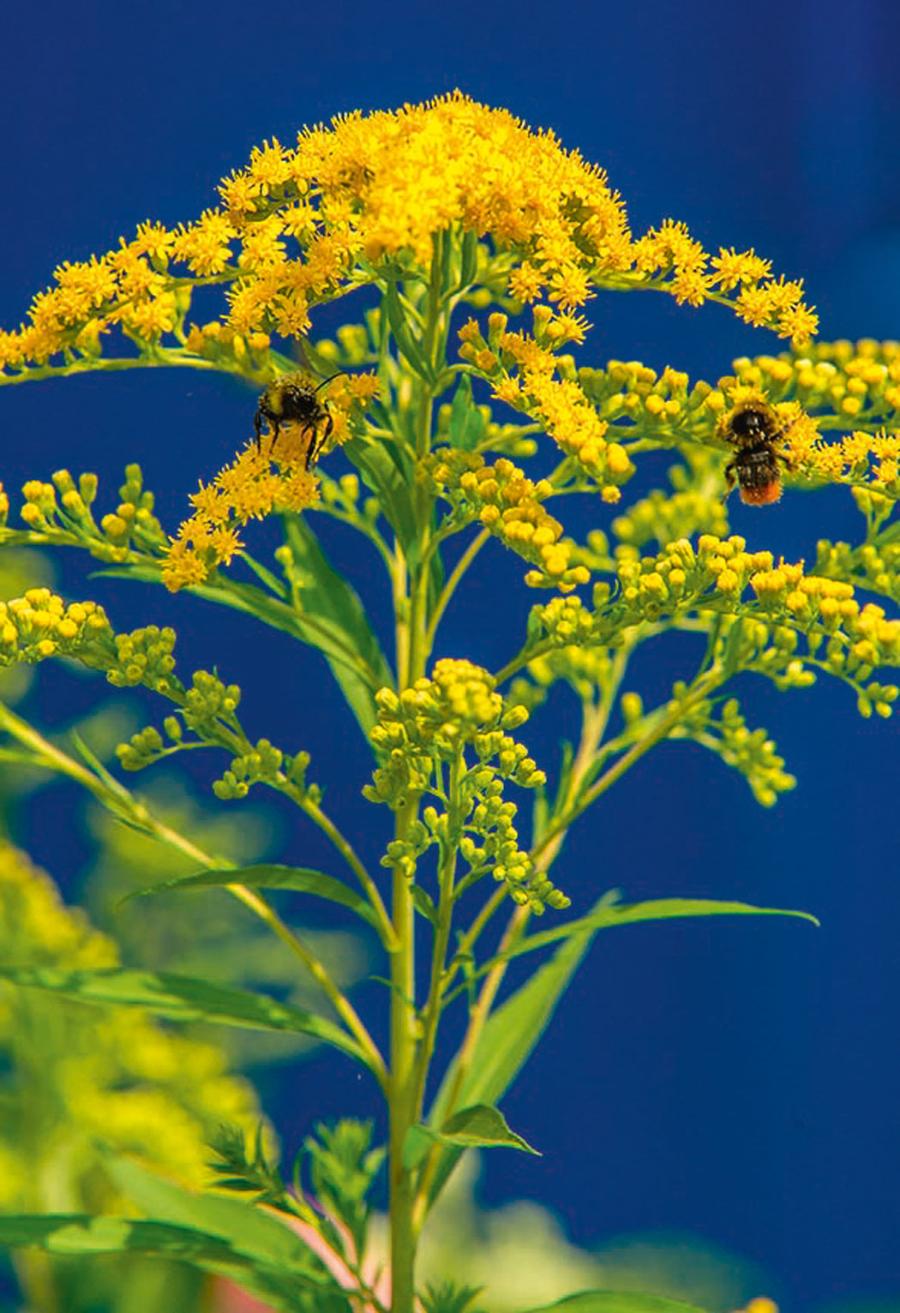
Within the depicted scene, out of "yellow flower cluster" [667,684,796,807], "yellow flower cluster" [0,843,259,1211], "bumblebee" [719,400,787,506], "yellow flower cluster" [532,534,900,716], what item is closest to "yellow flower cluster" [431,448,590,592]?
"yellow flower cluster" [532,534,900,716]

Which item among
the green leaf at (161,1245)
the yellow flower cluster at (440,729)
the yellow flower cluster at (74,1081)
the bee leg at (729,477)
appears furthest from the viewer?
the yellow flower cluster at (74,1081)

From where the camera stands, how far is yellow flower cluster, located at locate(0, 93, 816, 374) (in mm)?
744

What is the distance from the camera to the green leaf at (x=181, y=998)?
813mm

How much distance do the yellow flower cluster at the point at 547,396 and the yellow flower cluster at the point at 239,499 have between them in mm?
69

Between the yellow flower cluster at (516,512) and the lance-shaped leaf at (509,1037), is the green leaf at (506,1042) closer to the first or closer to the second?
the lance-shaped leaf at (509,1037)

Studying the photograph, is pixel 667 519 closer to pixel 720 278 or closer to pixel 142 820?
pixel 720 278

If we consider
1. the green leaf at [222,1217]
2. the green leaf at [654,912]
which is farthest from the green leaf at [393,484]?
the green leaf at [222,1217]

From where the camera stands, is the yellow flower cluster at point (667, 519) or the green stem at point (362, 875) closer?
the green stem at point (362, 875)

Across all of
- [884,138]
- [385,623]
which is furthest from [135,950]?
[884,138]

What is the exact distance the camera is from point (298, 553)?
35.6 inches

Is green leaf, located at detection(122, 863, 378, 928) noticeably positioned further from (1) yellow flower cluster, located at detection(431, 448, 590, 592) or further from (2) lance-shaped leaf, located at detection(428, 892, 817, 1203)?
(1) yellow flower cluster, located at detection(431, 448, 590, 592)

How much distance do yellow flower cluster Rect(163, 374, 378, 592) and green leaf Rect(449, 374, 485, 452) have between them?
0.28 feet

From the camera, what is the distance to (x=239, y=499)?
0.79 m

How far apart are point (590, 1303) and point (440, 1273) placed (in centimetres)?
81
